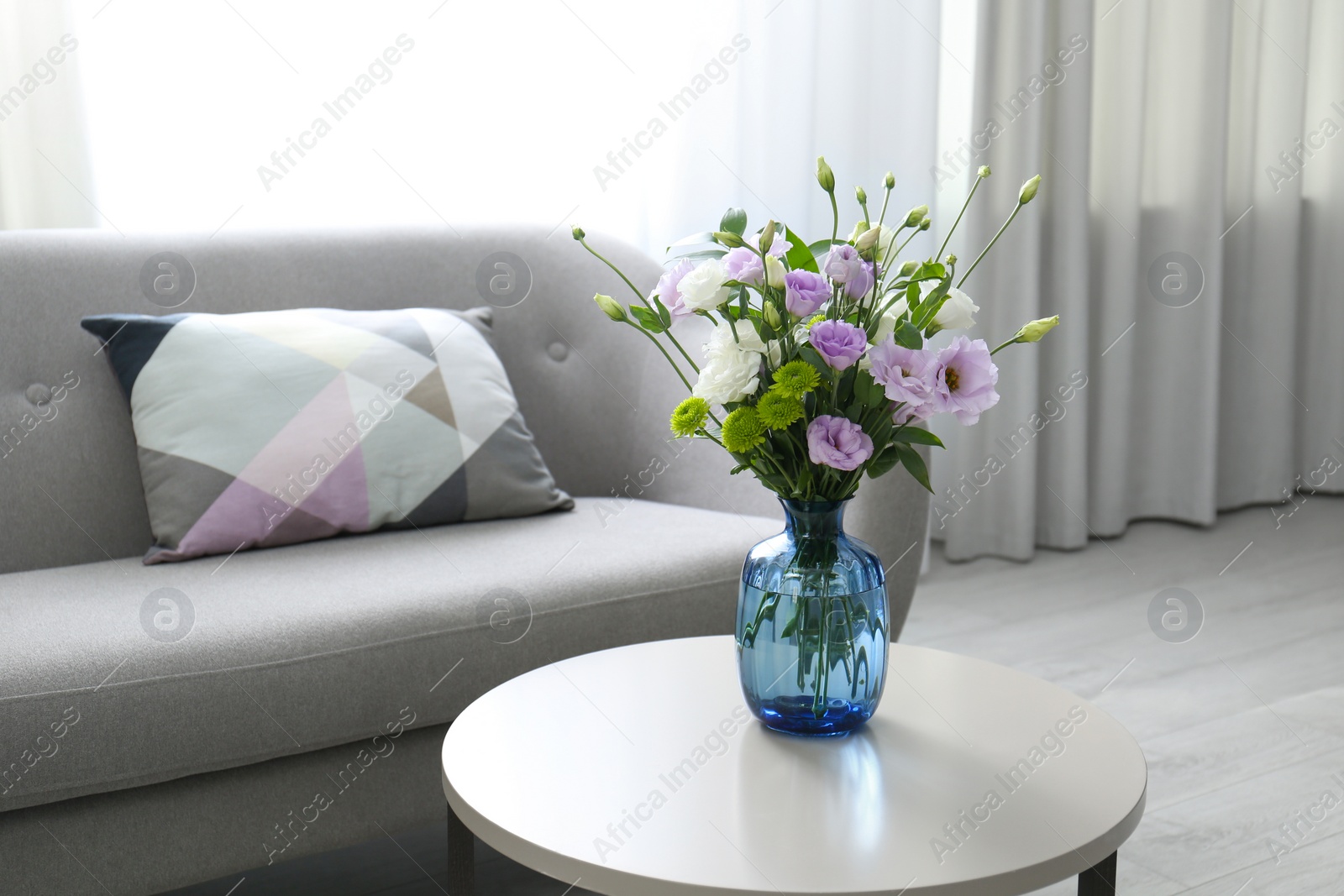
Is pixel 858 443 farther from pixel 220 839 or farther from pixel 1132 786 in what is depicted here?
pixel 220 839

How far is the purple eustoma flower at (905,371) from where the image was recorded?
3.07ft

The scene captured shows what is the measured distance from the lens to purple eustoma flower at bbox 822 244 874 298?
3.18ft

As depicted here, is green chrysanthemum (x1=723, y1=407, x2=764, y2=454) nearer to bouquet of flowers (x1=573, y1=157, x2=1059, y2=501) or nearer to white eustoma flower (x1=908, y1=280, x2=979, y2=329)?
bouquet of flowers (x1=573, y1=157, x2=1059, y2=501)

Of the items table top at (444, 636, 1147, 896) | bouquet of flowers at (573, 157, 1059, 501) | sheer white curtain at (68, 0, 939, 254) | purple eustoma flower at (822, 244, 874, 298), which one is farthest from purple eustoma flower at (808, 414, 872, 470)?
sheer white curtain at (68, 0, 939, 254)

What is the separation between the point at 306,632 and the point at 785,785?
2.02 feet

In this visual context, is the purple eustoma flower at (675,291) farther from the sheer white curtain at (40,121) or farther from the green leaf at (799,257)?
the sheer white curtain at (40,121)

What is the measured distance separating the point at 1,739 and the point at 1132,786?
1063 mm

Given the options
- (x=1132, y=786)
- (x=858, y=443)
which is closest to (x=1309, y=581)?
(x=1132, y=786)

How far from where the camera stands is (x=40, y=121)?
2.00 meters

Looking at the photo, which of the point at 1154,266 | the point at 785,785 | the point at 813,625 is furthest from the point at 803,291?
the point at 1154,266

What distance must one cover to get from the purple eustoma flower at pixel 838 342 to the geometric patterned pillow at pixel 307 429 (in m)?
0.90

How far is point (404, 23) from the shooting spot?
228cm

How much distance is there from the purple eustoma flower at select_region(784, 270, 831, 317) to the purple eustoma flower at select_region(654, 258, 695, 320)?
0.09m

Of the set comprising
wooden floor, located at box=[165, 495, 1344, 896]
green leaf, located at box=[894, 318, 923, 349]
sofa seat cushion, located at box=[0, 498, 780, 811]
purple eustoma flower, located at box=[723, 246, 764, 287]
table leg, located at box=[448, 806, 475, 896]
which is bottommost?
wooden floor, located at box=[165, 495, 1344, 896]
